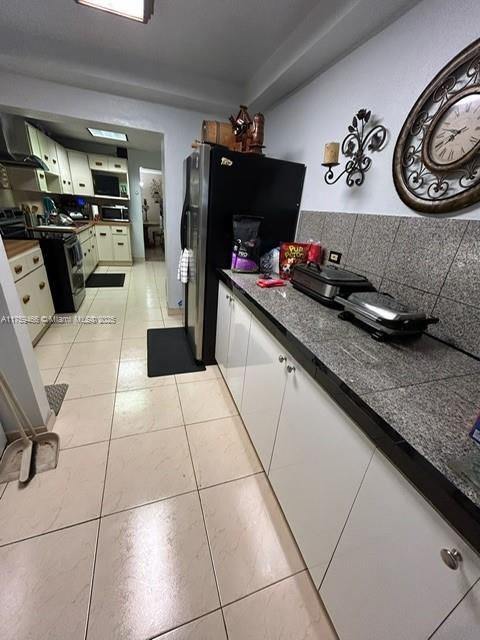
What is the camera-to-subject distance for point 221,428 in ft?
5.43

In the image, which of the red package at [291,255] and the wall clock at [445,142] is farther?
the red package at [291,255]

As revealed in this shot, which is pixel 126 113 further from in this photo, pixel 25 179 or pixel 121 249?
pixel 121 249

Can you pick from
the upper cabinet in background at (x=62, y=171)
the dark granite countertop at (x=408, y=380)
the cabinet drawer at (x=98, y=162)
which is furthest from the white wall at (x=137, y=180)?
the dark granite countertop at (x=408, y=380)

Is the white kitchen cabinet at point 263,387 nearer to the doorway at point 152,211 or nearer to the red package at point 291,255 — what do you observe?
the red package at point 291,255

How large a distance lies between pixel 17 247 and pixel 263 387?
241 cm

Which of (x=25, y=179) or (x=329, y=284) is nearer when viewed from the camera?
Result: (x=329, y=284)

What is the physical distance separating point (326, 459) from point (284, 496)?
443 millimetres

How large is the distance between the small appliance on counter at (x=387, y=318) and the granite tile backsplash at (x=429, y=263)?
0.38 feet

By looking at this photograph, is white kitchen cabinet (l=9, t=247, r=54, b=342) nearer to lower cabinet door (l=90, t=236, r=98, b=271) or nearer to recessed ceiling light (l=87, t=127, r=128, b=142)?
lower cabinet door (l=90, t=236, r=98, b=271)

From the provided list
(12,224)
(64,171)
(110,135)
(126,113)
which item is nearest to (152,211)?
(64,171)

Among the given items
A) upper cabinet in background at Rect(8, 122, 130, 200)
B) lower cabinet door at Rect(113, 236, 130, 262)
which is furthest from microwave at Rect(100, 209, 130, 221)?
lower cabinet door at Rect(113, 236, 130, 262)

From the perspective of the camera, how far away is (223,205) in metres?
1.75

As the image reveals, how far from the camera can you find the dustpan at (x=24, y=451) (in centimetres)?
127

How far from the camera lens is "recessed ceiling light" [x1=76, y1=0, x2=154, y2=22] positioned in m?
1.27
